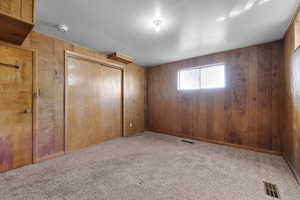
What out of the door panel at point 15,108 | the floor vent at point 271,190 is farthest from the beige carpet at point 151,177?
the door panel at point 15,108

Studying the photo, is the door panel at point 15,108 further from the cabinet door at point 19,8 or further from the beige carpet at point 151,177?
the cabinet door at point 19,8

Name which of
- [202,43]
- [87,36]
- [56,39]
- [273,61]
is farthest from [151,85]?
[273,61]

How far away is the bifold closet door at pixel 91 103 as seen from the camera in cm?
291

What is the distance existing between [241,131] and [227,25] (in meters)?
2.42

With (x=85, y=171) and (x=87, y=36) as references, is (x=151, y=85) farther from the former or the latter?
(x=85, y=171)

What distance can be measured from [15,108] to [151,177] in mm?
2529

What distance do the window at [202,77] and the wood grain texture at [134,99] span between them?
1.46 m

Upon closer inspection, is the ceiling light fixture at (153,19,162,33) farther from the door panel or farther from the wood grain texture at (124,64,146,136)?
the door panel

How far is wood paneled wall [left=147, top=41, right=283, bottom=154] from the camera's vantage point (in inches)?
110

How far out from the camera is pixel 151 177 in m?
1.90

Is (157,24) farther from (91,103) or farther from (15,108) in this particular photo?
(15,108)

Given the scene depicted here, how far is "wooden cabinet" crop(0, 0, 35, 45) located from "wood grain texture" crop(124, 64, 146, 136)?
2.72 m

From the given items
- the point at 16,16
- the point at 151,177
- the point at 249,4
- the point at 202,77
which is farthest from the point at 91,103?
the point at 249,4

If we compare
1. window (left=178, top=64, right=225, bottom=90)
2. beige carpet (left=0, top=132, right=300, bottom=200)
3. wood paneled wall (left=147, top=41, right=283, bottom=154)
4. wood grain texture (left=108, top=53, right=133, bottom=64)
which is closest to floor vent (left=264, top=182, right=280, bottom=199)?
beige carpet (left=0, top=132, right=300, bottom=200)
